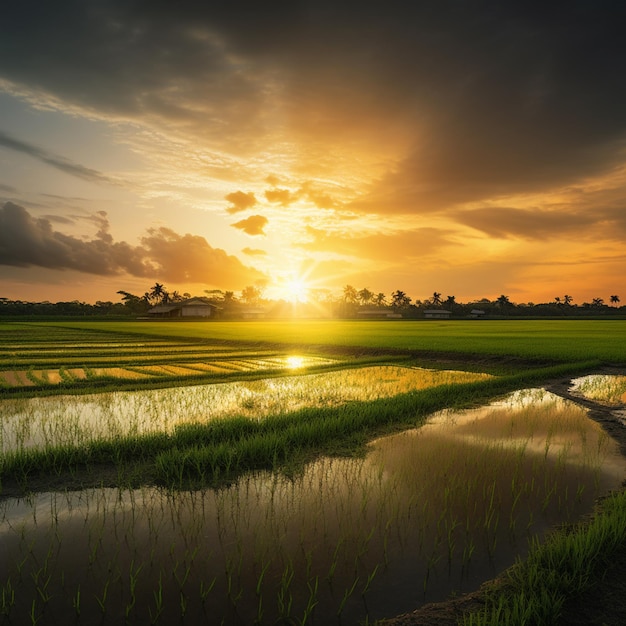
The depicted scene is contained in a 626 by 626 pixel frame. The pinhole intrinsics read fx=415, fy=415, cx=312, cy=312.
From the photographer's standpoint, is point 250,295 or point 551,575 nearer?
point 551,575

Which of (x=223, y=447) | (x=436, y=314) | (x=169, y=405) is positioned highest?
(x=436, y=314)

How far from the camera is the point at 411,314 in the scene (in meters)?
96.8

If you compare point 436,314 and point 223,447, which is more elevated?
point 436,314

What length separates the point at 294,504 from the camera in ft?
15.2

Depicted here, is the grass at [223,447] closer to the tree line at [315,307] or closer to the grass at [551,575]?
the grass at [551,575]

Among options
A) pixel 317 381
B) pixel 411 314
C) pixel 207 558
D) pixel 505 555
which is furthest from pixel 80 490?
pixel 411 314

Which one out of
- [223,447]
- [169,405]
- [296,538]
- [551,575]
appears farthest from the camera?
[169,405]

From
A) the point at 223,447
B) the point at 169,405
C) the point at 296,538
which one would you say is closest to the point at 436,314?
the point at 169,405

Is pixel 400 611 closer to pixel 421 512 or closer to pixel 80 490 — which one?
pixel 421 512

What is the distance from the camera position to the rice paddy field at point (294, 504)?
10.2 ft

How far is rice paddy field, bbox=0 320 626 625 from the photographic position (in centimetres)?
311

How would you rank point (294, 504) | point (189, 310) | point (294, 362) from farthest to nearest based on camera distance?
point (189, 310) → point (294, 362) → point (294, 504)

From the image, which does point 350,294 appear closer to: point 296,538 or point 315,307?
point 315,307

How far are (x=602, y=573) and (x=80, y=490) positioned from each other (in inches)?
216
